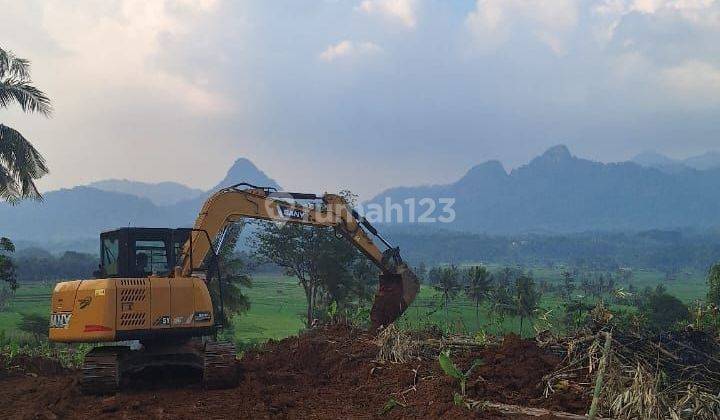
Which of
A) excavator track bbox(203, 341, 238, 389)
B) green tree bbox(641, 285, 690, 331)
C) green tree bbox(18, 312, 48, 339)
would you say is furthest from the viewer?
green tree bbox(641, 285, 690, 331)

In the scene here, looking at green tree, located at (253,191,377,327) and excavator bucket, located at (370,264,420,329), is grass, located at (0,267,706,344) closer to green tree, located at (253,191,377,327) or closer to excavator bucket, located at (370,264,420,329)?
green tree, located at (253,191,377,327)

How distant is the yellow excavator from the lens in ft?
33.9

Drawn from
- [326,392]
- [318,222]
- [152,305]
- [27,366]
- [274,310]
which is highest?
[318,222]

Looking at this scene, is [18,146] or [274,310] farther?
[274,310]

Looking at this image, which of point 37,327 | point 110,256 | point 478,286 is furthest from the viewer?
point 478,286

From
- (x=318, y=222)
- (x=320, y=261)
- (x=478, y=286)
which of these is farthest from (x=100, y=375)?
(x=478, y=286)

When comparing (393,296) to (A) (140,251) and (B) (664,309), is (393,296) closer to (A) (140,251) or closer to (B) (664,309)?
(A) (140,251)

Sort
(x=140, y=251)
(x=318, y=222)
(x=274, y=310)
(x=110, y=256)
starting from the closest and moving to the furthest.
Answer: (x=140, y=251) → (x=110, y=256) → (x=318, y=222) → (x=274, y=310)

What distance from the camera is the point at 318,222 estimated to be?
15.2 m

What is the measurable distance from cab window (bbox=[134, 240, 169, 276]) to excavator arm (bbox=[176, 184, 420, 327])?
78cm

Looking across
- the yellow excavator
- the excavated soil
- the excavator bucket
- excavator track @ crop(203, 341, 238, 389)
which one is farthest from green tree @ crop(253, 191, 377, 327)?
excavator track @ crop(203, 341, 238, 389)

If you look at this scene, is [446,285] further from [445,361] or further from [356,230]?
[445,361]

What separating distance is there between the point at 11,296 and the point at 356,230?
86.6 metres

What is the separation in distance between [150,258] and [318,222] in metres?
4.48
